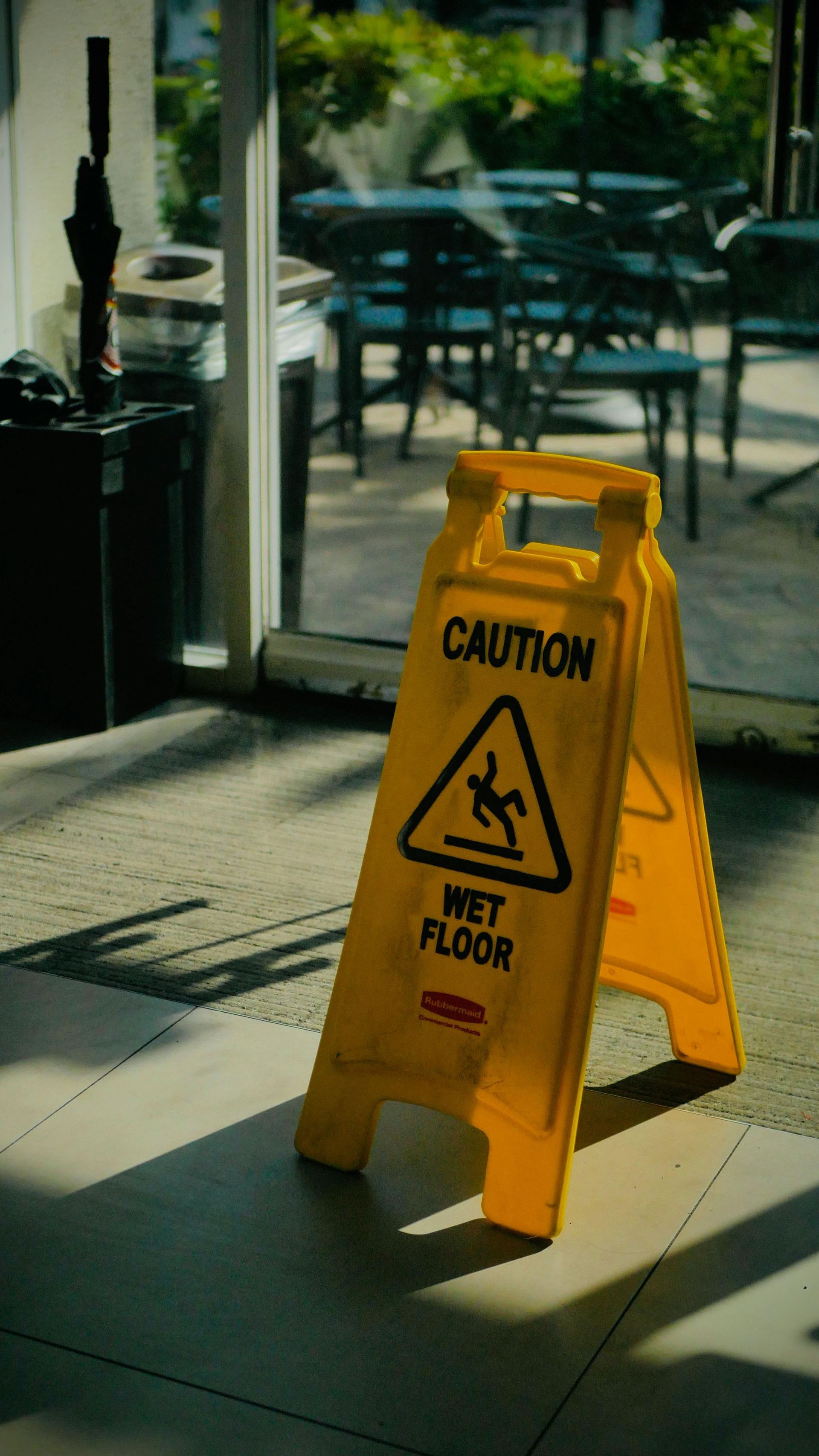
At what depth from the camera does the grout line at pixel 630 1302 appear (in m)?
1.72

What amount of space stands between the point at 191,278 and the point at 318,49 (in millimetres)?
639

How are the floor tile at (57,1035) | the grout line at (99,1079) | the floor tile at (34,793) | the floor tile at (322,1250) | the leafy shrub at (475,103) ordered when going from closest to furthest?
the floor tile at (322,1250) → the grout line at (99,1079) → the floor tile at (57,1035) → the floor tile at (34,793) → the leafy shrub at (475,103)

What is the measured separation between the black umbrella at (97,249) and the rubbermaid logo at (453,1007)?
2.18 metres

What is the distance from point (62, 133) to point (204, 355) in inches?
27.2

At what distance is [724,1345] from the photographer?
6.07 feet

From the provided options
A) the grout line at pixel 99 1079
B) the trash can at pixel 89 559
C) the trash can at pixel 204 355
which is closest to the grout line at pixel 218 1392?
the grout line at pixel 99 1079

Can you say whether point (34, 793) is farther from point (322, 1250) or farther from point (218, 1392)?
point (218, 1392)

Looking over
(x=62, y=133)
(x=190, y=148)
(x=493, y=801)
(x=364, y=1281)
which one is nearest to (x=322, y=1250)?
(x=364, y=1281)

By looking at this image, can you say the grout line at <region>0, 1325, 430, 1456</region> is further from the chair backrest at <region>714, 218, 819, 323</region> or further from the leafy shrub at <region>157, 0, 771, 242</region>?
the leafy shrub at <region>157, 0, 771, 242</region>

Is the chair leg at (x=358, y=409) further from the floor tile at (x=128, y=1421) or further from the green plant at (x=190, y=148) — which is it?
the floor tile at (x=128, y=1421)

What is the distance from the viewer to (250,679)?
408 cm

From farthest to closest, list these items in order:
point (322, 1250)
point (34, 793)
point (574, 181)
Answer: point (574, 181) → point (34, 793) → point (322, 1250)

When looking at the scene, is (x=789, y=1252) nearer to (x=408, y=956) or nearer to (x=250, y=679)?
(x=408, y=956)

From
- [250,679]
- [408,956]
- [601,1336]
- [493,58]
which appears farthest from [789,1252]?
[493,58]
